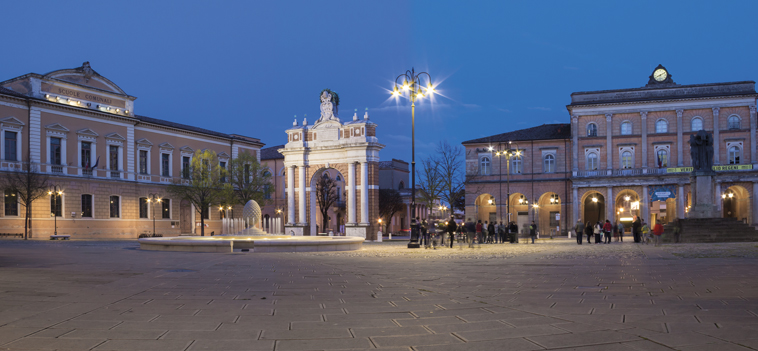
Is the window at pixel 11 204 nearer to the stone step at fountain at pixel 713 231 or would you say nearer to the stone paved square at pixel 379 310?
the stone paved square at pixel 379 310

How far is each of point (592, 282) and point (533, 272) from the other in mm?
2374

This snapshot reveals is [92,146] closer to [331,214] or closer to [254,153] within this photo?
[254,153]

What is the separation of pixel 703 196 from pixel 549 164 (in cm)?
3074

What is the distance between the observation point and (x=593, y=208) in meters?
64.3

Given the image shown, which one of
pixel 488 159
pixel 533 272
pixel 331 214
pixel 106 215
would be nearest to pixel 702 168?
pixel 533 272

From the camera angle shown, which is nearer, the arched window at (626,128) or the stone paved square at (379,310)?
the stone paved square at (379,310)

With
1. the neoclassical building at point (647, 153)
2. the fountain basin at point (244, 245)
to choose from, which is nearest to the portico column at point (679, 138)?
the neoclassical building at point (647, 153)

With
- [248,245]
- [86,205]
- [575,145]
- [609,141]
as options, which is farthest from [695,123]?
[86,205]

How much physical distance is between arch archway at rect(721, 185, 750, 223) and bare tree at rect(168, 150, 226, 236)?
47.3 meters

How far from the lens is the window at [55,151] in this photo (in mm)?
44375

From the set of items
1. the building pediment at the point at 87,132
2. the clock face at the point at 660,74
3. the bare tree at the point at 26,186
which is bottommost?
the bare tree at the point at 26,186

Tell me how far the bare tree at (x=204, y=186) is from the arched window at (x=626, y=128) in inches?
1534

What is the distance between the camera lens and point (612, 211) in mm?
59719

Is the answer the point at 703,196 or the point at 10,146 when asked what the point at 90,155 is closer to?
the point at 10,146
